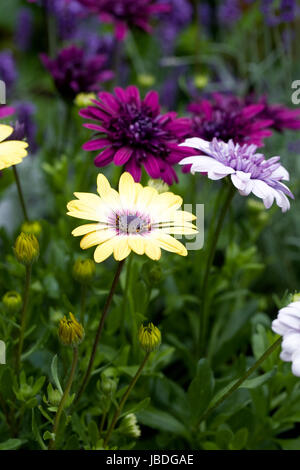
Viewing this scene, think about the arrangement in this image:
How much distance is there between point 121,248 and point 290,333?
0.39 ft

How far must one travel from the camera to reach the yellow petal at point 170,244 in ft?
1.17

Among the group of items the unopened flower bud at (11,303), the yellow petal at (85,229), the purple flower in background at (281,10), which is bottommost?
the unopened flower bud at (11,303)

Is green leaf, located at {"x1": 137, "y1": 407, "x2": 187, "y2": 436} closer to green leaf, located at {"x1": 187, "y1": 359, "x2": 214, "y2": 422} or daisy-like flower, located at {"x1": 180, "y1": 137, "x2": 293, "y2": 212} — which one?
green leaf, located at {"x1": 187, "y1": 359, "x2": 214, "y2": 422}

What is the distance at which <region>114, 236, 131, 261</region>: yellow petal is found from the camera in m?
0.34

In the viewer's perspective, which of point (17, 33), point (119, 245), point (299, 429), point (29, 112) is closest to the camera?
point (119, 245)

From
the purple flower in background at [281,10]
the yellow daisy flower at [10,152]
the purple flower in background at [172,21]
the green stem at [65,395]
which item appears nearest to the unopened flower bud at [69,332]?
the green stem at [65,395]

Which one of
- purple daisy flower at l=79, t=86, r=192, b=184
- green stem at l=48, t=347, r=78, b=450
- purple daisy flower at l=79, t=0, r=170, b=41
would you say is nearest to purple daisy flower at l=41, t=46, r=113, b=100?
purple daisy flower at l=79, t=0, r=170, b=41

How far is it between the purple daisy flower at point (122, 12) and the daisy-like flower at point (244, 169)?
376 millimetres

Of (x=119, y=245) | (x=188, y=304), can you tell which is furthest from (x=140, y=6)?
(x=119, y=245)

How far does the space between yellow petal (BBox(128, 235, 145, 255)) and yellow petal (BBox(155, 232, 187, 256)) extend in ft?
0.04

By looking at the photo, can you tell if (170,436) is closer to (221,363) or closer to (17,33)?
(221,363)

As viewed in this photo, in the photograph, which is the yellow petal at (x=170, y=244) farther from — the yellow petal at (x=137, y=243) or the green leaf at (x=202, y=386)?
the green leaf at (x=202, y=386)
